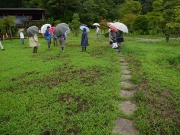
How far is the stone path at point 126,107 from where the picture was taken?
3.37m

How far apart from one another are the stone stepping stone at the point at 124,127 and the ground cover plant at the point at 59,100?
0.11m

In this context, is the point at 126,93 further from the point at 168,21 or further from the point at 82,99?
the point at 168,21

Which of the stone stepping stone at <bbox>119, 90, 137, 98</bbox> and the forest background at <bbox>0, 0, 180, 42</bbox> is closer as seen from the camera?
the stone stepping stone at <bbox>119, 90, 137, 98</bbox>

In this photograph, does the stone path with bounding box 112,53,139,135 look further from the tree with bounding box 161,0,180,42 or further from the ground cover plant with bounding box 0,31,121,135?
the tree with bounding box 161,0,180,42

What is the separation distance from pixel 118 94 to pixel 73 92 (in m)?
1.26

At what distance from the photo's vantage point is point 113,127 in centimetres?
345

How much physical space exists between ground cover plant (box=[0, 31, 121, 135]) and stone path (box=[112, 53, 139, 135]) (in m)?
0.14

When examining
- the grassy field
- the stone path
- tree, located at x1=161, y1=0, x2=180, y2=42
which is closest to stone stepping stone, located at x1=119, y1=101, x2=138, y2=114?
the stone path

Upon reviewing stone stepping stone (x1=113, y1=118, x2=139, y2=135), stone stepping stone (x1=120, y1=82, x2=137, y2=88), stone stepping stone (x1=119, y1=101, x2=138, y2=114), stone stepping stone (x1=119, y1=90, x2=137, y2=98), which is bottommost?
stone stepping stone (x1=113, y1=118, x2=139, y2=135)

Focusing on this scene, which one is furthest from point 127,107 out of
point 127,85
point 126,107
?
point 127,85

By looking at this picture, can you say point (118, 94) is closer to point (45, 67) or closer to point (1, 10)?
point (45, 67)

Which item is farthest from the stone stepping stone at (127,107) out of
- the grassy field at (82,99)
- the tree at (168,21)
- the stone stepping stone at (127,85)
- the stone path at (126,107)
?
the tree at (168,21)

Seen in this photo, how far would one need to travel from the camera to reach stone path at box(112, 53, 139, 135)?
3365 mm

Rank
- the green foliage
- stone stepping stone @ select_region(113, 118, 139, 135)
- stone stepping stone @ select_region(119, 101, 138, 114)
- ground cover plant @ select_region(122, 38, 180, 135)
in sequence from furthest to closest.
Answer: the green foliage
stone stepping stone @ select_region(119, 101, 138, 114)
ground cover plant @ select_region(122, 38, 180, 135)
stone stepping stone @ select_region(113, 118, 139, 135)
